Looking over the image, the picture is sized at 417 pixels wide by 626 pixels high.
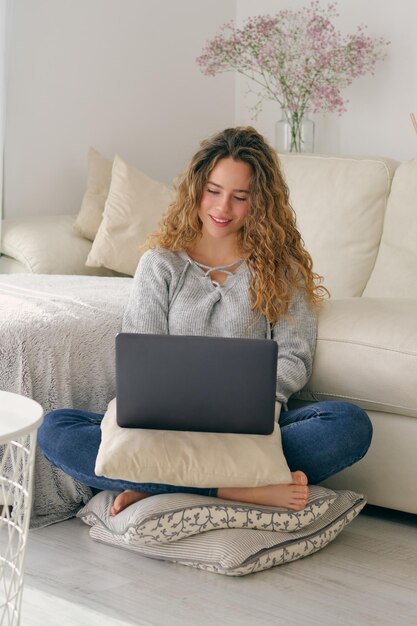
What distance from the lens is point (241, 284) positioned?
216cm

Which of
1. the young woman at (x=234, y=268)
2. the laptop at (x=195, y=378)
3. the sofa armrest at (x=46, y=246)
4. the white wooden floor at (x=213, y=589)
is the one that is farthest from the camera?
the sofa armrest at (x=46, y=246)

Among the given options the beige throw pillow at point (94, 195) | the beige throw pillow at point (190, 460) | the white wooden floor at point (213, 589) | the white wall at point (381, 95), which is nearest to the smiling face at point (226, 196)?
the beige throw pillow at point (190, 460)

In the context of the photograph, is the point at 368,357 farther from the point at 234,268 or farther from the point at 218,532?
the point at 218,532

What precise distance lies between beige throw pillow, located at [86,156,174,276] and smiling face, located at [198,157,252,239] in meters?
0.91

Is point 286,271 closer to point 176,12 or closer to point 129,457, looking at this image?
point 129,457

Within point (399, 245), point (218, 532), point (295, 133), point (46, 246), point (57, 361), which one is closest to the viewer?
point (218, 532)

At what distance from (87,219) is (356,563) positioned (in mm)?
1692

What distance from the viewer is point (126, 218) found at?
10.3 ft

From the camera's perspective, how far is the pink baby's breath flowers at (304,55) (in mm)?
3541

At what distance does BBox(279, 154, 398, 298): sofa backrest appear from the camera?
2.73 meters

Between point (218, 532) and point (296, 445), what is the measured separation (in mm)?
241

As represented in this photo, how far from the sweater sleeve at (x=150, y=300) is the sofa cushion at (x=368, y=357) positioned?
357mm

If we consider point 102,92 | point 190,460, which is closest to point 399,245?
point 190,460

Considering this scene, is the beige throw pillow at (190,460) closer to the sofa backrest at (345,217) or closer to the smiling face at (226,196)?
the smiling face at (226,196)
